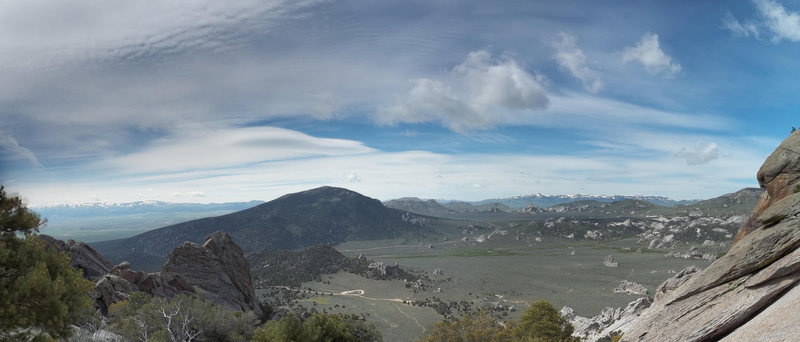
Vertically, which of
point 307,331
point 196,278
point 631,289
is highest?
point 196,278

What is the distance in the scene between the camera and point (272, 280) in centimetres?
10681

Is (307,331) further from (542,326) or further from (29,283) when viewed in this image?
(542,326)

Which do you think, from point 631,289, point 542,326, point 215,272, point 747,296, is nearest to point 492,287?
point 631,289

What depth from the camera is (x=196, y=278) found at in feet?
163

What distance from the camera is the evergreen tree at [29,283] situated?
37.7ft

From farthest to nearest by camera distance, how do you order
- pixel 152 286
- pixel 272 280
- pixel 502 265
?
1. pixel 502 265
2. pixel 272 280
3. pixel 152 286

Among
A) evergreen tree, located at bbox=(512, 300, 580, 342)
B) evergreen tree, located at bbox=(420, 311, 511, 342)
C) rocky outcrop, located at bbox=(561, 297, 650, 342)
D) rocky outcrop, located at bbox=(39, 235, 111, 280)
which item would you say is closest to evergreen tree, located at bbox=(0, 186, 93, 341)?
evergreen tree, located at bbox=(420, 311, 511, 342)

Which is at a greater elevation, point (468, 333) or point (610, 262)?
point (468, 333)

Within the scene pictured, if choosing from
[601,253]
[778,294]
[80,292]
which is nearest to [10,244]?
A: [80,292]

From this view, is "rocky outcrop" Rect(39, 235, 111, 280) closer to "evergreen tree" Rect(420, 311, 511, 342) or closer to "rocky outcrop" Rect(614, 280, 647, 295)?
"evergreen tree" Rect(420, 311, 511, 342)

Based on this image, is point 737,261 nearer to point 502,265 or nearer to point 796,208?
point 796,208

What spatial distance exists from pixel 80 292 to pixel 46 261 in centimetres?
176

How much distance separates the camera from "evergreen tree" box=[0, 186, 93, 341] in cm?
1149

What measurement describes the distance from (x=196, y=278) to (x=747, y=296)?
183ft
